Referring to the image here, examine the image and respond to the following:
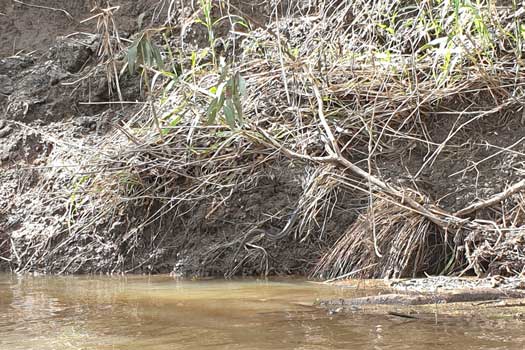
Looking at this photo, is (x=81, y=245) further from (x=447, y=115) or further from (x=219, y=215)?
(x=447, y=115)

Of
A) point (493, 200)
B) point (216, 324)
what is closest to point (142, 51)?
point (216, 324)

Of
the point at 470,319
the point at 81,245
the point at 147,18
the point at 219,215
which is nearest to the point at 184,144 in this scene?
the point at 219,215

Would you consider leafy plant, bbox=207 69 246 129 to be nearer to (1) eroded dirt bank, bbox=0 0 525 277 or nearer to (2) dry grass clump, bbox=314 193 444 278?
(1) eroded dirt bank, bbox=0 0 525 277

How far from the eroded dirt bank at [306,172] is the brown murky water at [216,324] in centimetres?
63

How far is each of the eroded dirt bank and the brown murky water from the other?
63 cm

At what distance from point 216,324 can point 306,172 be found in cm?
193

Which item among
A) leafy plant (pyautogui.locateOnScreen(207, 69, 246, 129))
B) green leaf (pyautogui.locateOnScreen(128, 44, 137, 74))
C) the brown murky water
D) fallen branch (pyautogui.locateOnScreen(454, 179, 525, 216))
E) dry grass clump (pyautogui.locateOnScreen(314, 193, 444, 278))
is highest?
green leaf (pyautogui.locateOnScreen(128, 44, 137, 74))

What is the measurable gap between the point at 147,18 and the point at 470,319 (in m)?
4.22

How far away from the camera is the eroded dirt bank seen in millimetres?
3510

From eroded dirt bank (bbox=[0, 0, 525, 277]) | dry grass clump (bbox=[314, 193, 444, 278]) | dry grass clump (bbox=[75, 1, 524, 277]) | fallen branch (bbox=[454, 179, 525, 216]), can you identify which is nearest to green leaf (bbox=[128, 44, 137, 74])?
eroded dirt bank (bbox=[0, 0, 525, 277])

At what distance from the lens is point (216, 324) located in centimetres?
220

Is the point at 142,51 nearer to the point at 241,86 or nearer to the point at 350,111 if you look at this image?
the point at 241,86

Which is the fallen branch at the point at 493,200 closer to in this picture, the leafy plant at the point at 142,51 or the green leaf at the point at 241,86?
the green leaf at the point at 241,86

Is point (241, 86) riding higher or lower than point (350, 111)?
lower
